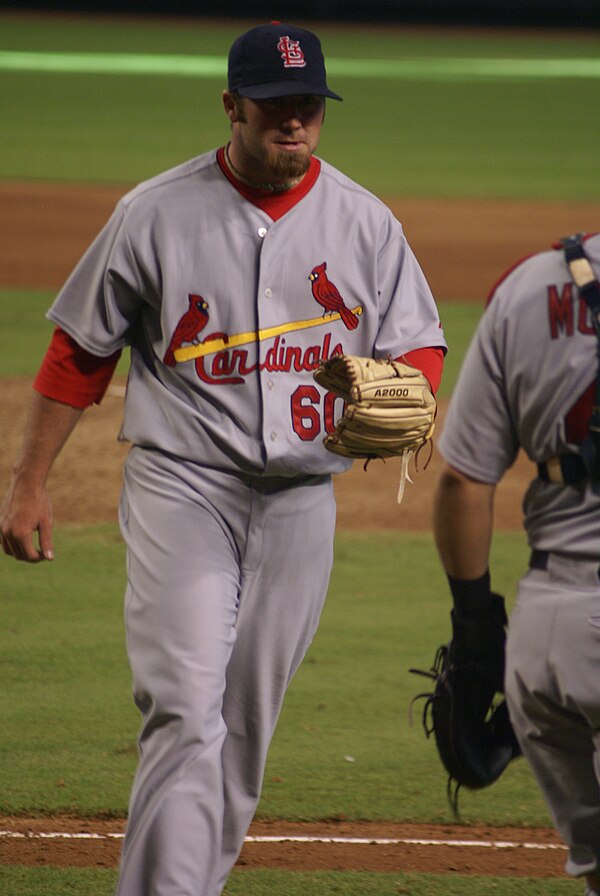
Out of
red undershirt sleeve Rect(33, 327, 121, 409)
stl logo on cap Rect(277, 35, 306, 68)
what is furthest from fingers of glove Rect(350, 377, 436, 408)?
stl logo on cap Rect(277, 35, 306, 68)

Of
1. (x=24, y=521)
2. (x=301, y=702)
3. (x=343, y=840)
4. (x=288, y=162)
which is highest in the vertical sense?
(x=288, y=162)

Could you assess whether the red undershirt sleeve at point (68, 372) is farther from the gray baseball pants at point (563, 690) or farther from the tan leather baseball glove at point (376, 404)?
the gray baseball pants at point (563, 690)

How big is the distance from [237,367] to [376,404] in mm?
313

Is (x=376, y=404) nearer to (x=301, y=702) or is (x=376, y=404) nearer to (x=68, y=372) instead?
(x=68, y=372)

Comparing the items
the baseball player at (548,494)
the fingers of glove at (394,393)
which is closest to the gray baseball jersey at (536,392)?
the baseball player at (548,494)

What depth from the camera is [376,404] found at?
2865 mm

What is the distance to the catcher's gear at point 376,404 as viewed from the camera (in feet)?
9.36

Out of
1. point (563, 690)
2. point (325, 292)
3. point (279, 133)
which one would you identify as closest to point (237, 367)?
point (325, 292)

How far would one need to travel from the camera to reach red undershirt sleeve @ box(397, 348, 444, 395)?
310 cm

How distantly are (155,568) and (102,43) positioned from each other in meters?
28.3

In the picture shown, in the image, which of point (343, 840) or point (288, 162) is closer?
point (288, 162)

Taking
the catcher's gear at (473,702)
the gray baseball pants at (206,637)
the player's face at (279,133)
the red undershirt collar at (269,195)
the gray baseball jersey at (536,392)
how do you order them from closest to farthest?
the gray baseball jersey at (536,392) → the catcher's gear at (473,702) → the gray baseball pants at (206,637) → the player's face at (279,133) → the red undershirt collar at (269,195)

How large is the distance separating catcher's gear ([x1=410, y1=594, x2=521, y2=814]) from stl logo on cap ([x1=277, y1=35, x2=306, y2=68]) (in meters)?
1.19

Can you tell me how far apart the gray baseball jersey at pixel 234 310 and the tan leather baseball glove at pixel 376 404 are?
0.11 meters
